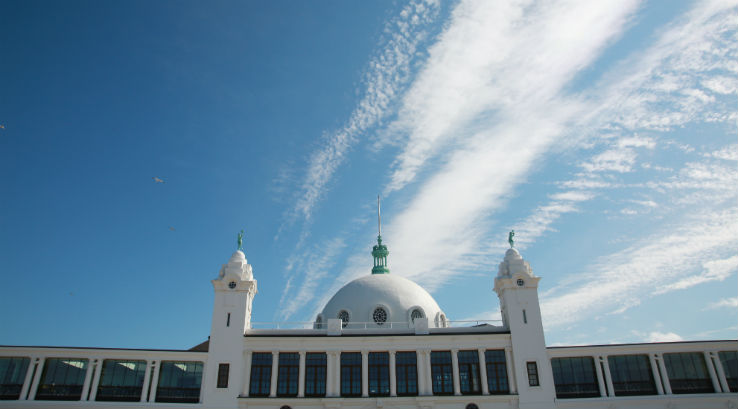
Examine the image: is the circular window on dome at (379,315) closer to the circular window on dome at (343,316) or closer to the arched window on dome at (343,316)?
the arched window on dome at (343,316)

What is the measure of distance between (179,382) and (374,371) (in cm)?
1639

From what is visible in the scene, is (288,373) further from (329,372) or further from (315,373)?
(329,372)

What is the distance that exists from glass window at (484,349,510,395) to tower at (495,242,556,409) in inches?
37.1

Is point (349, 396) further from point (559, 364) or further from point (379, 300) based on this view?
point (559, 364)

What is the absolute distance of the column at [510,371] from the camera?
43500 mm

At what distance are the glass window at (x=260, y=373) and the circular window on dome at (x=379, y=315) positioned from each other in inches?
451

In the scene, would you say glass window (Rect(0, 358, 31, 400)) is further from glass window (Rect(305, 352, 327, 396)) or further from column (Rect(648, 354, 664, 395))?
column (Rect(648, 354, 664, 395))

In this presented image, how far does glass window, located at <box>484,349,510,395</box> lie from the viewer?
144ft

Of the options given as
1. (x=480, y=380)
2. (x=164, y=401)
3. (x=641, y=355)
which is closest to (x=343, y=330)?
(x=480, y=380)

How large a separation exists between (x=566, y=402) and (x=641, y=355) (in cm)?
833

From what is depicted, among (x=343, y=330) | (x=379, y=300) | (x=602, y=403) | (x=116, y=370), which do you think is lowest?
(x=602, y=403)

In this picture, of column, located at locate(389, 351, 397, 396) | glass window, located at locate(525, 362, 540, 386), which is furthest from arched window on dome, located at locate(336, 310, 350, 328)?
glass window, located at locate(525, 362, 540, 386)

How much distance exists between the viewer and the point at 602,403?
A: 42750 mm

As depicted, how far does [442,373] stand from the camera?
145ft
